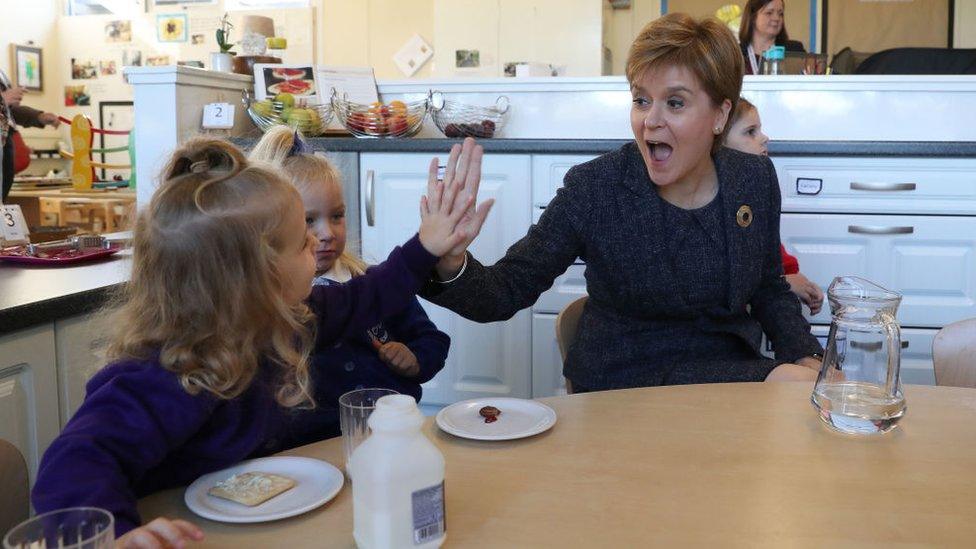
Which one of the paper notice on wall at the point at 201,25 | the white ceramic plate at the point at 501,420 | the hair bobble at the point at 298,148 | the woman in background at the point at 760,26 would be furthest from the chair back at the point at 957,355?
the paper notice on wall at the point at 201,25

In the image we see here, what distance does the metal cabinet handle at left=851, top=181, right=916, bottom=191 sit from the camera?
2.48m

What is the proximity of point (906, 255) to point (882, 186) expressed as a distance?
21 centimetres

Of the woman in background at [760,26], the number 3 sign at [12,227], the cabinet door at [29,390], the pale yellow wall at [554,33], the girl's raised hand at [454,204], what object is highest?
the pale yellow wall at [554,33]

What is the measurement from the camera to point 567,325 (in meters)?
1.61

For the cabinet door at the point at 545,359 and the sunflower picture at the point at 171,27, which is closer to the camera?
the cabinet door at the point at 545,359

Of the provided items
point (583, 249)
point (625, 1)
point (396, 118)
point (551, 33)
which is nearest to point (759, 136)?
point (583, 249)

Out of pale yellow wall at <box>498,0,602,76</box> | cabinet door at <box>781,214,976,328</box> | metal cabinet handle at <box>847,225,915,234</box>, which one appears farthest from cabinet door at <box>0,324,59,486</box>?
pale yellow wall at <box>498,0,602,76</box>

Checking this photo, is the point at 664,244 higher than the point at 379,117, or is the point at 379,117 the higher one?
the point at 379,117

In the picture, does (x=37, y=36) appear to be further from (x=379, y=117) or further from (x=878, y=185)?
(x=878, y=185)

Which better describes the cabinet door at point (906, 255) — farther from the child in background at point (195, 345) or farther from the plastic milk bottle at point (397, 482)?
the plastic milk bottle at point (397, 482)

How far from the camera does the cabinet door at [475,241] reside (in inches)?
104

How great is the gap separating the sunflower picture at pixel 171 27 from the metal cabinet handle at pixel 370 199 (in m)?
4.81

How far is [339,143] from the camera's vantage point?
2.71 metres

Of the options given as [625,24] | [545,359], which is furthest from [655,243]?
[625,24]
